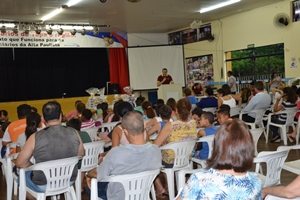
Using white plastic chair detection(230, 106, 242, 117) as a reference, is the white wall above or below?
above

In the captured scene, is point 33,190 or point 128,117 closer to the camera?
point 128,117

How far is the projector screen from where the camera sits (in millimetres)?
13914

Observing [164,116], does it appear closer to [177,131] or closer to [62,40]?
[177,131]

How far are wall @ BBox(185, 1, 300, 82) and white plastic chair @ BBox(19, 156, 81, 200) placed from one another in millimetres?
8468

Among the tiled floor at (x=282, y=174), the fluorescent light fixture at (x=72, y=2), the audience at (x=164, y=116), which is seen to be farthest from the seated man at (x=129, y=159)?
the fluorescent light fixture at (x=72, y=2)

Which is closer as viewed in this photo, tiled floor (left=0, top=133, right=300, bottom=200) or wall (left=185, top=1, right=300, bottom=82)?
tiled floor (left=0, top=133, right=300, bottom=200)

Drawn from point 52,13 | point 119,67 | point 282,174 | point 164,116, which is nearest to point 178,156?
point 164,116

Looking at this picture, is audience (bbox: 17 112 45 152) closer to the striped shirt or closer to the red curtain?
the striped shirt

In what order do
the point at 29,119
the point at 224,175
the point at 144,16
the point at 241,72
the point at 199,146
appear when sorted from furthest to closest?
the point at 241,72
the point at 144,16
the point at 199,146
the point at 29,119
the point at 224,175

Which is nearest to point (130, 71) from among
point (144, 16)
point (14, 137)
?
point (144, 16)

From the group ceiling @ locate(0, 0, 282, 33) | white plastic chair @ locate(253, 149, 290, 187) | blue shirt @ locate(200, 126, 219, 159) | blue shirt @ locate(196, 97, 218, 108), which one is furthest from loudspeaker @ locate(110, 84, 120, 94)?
white plastic chair @ locate(253, 149, 290, 187)

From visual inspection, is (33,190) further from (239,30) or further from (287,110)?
(239,30)

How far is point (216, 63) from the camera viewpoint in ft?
41.9

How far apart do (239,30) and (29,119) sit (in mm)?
9360
